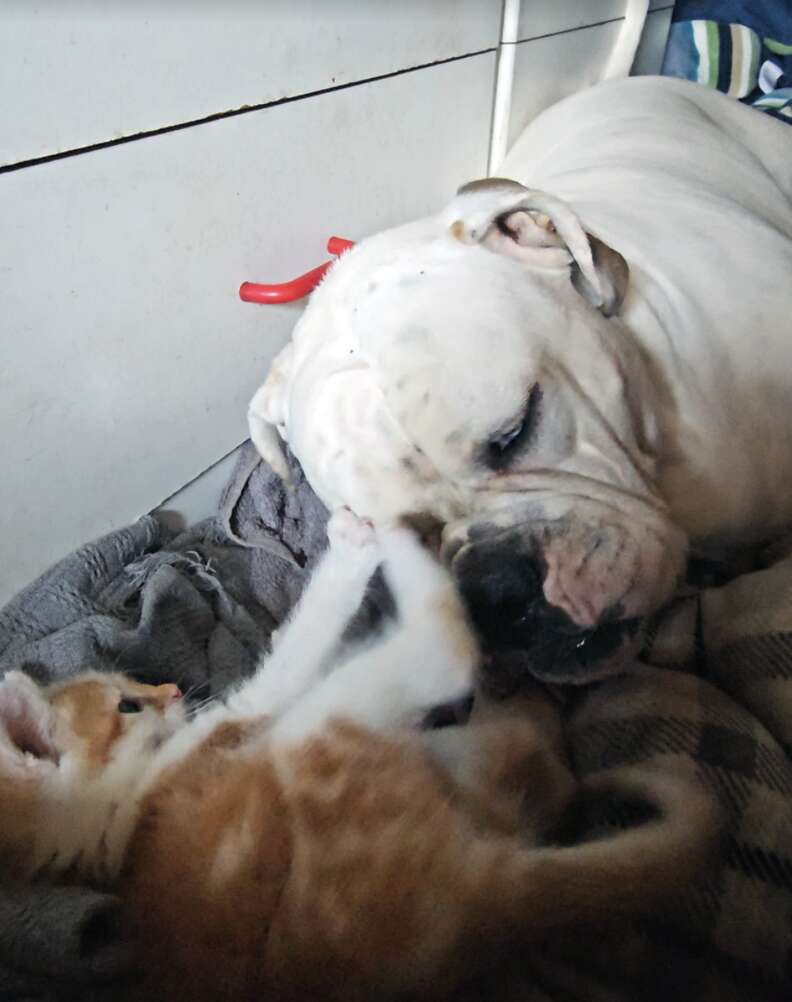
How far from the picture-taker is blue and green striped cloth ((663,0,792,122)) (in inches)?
91.5

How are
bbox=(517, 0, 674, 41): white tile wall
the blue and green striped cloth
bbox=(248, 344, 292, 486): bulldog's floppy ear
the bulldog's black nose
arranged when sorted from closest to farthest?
the bulldog's black nose
bbox=(248, 344, 292, 486): bulldog's floppy ear
bbox=(517, 0, 674, 41): white tile wall
the blue and green striped cloth

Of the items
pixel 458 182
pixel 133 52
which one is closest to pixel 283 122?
pixel 133 52

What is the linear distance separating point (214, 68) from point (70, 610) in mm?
834

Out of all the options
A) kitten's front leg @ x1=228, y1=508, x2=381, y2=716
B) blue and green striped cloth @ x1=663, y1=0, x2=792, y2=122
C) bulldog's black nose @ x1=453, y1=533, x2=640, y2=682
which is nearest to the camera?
bulldog's black nose @ x1=453, y1=533, x2=640, y2=682

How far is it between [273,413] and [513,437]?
0.42 metres

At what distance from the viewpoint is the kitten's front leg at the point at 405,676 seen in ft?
3.08

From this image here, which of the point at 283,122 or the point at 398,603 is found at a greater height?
the point at 283,122

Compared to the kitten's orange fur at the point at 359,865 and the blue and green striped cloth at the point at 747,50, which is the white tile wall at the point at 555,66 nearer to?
the blue and green striped cloth at the point at 747,50

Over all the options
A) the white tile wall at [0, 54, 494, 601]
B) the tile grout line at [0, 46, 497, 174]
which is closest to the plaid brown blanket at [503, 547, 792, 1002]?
the white tile wall at [0, 54, 494, 601]

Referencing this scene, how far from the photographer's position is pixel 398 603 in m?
1.00

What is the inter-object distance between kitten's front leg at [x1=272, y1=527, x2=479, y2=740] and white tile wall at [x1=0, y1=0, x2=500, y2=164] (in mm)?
738

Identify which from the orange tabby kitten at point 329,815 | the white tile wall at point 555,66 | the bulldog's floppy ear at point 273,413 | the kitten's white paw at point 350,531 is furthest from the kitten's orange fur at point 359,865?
the white tile wall at point 555,66

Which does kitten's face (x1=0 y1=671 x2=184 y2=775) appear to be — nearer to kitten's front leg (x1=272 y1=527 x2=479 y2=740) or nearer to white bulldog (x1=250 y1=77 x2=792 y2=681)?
kitten's front leg (x1=272 y1=527 x2=479 y2=740)

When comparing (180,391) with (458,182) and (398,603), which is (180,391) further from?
(458,182)
